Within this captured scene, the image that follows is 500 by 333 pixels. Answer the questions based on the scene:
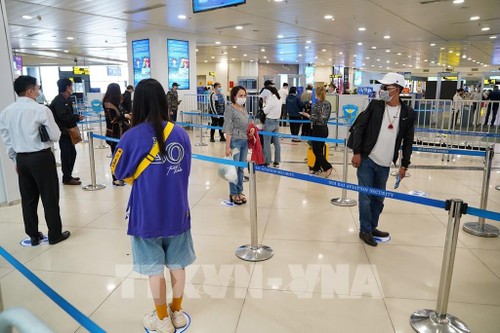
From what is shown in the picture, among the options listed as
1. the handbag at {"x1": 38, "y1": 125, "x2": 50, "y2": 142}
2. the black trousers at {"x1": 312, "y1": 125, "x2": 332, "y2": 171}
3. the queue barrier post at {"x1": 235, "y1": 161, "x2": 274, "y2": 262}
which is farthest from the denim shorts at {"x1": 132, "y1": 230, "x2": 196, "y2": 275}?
the black trousers at {"x1": 312, "y1": 125, "x2": 332, "y2": 171}

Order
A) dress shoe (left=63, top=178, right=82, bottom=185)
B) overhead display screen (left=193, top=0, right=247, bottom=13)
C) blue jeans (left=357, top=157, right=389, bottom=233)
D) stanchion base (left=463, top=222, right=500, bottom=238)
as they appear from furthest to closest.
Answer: overhead display screen (left=193, top=0, right=247, bottom=13)
dress shoe (left=63, top=178, right=82, bottom=185)
stanchion base (left=463, top=222, right=500, bottom=238)
blue jeans (left=357, top=157, right=389, bottom=233)

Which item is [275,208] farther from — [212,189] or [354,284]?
[354,284]

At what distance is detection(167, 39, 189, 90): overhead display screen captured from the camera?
15180 mm

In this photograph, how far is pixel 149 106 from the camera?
224cm

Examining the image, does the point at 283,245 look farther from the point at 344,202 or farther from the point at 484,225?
the point at 484,225

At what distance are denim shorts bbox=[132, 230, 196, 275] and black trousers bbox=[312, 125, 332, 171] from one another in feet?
16.4

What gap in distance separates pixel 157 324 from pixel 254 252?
142 centimetres

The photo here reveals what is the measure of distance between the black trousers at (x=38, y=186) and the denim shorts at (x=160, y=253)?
2.06 meters

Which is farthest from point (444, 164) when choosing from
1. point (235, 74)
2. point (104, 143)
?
point (235, 74)

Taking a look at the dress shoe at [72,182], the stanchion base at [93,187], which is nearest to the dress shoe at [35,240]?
the stanchion base at [93,187]

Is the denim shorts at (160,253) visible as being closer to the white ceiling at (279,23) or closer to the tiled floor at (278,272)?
the tiled floor at (278,272)

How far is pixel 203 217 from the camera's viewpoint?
501 cm

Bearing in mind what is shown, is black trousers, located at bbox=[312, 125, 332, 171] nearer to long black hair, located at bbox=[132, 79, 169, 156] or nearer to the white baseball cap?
the white baseball cap

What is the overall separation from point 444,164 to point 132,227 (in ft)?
27.1
